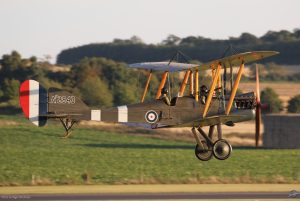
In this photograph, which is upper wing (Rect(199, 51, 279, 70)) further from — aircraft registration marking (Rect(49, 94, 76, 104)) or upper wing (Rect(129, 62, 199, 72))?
aircraft registration marking (Rect(49, 94, 76, 104))

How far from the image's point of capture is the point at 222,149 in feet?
110

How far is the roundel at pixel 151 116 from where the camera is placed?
3306cm

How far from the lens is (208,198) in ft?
199

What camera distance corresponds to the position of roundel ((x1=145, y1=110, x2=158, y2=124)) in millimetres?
33062

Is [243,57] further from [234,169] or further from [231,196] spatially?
[234,169]

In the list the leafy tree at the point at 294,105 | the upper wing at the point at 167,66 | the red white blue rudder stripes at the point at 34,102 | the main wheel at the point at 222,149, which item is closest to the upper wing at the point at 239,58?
the upper wing at the point at 167,66

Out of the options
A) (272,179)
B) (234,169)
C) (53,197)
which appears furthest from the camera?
(234,169)

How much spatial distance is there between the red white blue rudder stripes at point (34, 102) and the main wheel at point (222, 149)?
285 inches

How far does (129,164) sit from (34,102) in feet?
180

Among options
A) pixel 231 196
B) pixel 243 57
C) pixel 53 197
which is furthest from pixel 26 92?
pixel 231 196

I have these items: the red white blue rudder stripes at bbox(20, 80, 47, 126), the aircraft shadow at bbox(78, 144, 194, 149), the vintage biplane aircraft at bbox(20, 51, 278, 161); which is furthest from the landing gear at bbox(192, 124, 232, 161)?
the aircraft shadow at bbox(78, 144, 194, 149)

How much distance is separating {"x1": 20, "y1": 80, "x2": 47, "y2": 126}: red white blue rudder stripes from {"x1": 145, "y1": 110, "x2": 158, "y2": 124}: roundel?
4216 millimetres

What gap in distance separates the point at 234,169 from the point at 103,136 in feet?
121

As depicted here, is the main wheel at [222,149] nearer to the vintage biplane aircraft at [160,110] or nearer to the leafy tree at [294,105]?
the vintage biplane aircraft at [160,110]
